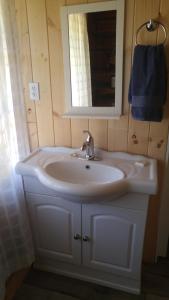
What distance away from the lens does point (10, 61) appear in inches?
53.1

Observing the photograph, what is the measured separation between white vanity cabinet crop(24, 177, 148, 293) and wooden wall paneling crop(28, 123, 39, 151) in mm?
364

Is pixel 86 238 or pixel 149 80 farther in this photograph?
pixel 86 238

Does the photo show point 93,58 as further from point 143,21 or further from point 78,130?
point 78,130

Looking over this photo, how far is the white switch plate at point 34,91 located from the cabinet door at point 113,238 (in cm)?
80

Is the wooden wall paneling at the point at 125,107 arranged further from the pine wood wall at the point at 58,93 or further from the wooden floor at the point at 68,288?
the wooden floor at the point at 68,288

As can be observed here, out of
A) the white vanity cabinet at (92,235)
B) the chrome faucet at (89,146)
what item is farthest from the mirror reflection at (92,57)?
the white vanity cabinet at (92,235)

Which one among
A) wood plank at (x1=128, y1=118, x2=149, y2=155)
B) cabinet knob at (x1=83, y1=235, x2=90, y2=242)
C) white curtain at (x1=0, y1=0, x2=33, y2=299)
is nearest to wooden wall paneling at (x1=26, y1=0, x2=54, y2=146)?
white curtain at (x1=0, y1=0, x2=33, y2=299)

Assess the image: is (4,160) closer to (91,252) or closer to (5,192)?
(5,192)

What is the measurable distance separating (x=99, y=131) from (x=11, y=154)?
579 mm

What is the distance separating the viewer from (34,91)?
1524 millimetres

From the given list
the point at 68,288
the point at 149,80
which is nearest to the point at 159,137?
the point at 149,80

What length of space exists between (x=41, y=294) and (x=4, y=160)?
0.93 metres

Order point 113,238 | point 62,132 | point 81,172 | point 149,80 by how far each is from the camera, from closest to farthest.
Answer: point 149,80 < point 113,238 < point 81,172 < point 62,132

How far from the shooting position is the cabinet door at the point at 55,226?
1.37 meters
